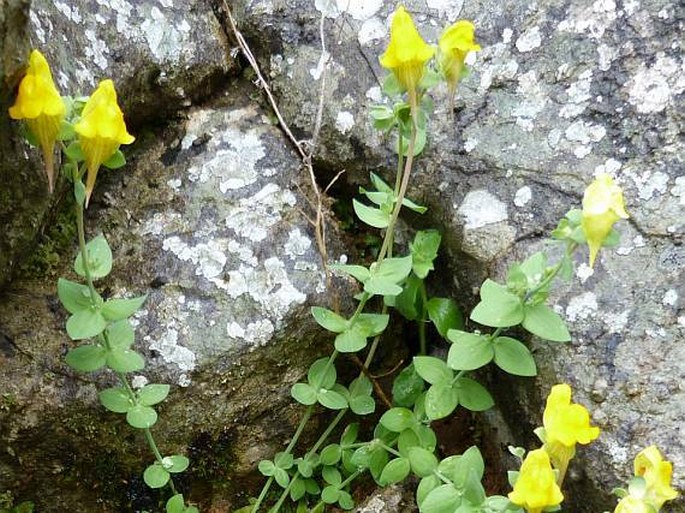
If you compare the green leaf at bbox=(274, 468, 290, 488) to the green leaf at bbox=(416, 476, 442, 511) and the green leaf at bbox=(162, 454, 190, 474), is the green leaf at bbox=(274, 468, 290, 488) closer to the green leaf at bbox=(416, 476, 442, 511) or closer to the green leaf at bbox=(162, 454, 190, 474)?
the green leaf at bbox=(162, 454, 190, 474)

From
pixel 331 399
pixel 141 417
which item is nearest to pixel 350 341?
pixel 331 399

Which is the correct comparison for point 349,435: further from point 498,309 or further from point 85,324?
point 85,324

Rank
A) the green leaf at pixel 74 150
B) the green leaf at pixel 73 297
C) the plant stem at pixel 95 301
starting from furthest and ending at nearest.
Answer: the green leaf at pixel 73 297, the plant stem at pixel 95 301, the green leaf at pixel 74 150

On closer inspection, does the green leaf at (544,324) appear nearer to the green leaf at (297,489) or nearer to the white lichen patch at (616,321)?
the white lichen patch at (616,321)

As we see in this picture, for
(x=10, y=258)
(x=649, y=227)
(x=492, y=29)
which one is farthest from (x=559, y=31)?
(x=10, y=258)

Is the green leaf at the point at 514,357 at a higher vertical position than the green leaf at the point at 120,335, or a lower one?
lower

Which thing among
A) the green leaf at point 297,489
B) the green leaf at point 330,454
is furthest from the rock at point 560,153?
the green leaf at point 297,489

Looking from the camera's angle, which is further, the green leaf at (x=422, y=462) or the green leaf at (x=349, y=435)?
the green leaf at (x=349, y=435)
